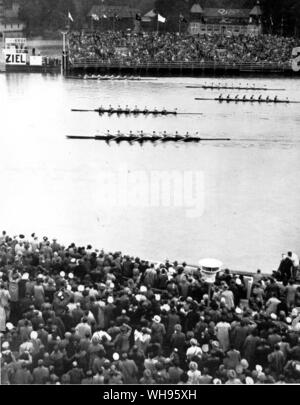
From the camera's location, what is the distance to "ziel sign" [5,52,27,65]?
237ft

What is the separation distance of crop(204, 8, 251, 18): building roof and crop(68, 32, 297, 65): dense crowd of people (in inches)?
101

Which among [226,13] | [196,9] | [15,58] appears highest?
[196,9]

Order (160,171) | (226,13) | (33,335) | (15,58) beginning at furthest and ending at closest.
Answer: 1. (226,13)
2. (15,58)
3. (160,171)
4. (33,335)

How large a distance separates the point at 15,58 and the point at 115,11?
14.2m

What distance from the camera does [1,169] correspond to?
29922 millimetres

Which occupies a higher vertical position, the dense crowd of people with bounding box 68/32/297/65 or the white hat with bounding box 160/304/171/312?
the dense crowd of people with bounding box 68/32/297/65

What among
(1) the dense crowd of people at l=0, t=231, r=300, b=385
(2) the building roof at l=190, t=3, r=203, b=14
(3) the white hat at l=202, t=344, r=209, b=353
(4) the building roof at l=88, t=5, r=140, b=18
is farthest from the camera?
(2) the building roof at l=190, t=3, r=203, b=14

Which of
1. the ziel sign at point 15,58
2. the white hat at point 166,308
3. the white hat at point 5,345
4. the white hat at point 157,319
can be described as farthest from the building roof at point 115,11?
the white hat at point 5,345

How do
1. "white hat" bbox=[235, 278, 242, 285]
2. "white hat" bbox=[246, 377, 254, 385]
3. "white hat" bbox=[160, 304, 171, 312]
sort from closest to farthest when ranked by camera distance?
"white hat" bbox=[246, 377, 254, 385]
"white hat" bbox=[160, 304, 171, 312]
"white hat" bbox=[235, 278, 242, 285]

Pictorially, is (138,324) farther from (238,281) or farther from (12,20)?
(12,20)

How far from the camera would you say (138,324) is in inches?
430

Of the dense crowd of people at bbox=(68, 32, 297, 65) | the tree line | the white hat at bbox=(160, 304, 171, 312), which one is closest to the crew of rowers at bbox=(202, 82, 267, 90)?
the tree line

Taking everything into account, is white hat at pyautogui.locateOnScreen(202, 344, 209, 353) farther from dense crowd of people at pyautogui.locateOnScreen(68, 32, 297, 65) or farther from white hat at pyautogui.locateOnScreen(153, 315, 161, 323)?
dense crowd of people at pyautogui.locateOnScreen(68, 32, 297, 65)

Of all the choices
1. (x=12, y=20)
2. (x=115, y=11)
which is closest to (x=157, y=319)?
(x=12, y=20)
